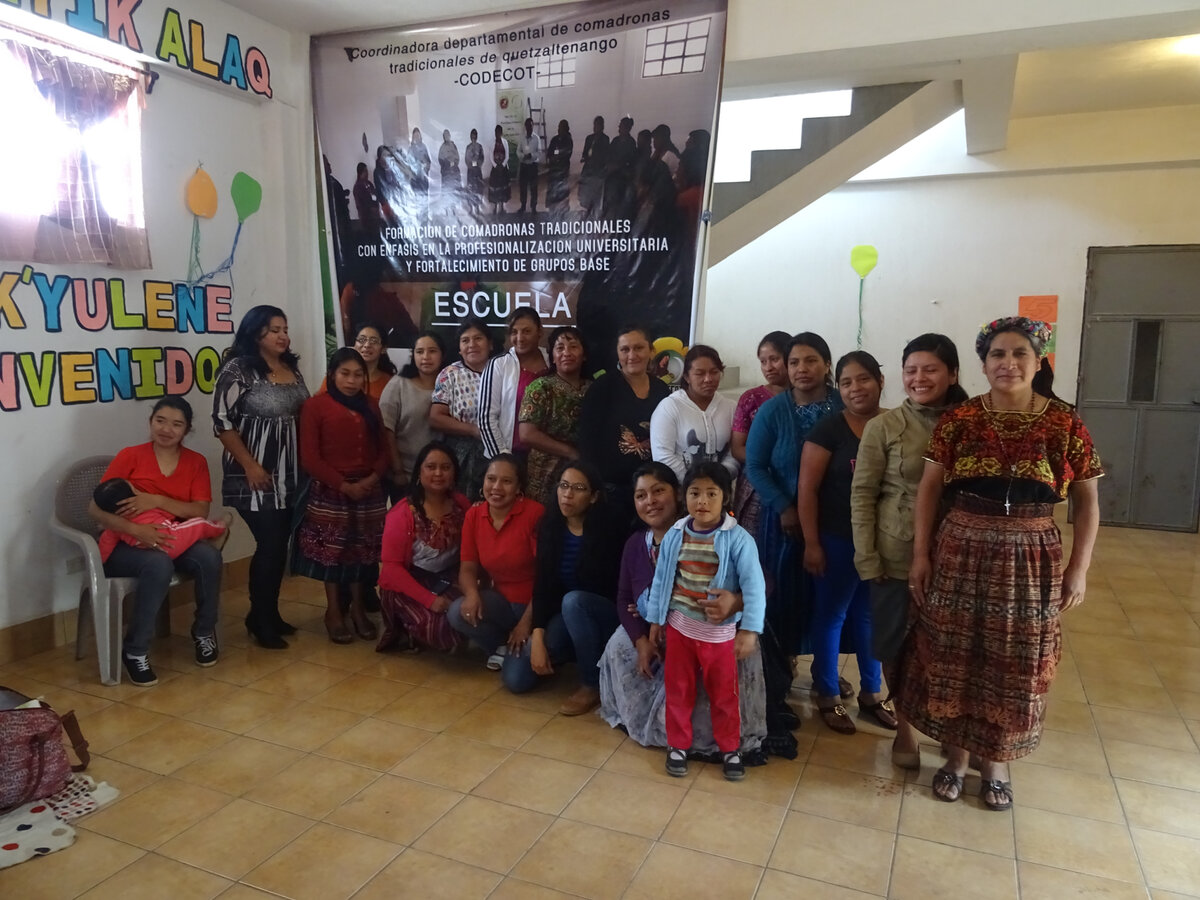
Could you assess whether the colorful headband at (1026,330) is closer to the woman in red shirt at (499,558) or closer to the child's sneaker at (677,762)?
the child's sneaker at (677,762)

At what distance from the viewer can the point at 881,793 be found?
2396mm

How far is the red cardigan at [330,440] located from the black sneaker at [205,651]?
76 cm

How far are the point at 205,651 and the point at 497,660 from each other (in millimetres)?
1161

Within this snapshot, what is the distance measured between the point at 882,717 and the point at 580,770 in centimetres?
111

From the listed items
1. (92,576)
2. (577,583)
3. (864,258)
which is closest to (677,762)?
(577,583)

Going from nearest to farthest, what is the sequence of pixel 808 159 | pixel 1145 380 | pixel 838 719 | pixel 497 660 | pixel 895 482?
pixel 895 482, pixel 838 719, pixel 497 660, pixel 808 159, pixel 1145 380

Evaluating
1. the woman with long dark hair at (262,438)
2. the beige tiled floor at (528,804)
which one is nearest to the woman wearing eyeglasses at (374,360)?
the woman with long dark hair at (262,438)

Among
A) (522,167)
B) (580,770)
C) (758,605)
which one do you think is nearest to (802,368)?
(758,605)

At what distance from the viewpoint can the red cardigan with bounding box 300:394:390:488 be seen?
3375 mm

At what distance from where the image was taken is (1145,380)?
229 inches

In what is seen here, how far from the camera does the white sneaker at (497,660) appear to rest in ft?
10.5

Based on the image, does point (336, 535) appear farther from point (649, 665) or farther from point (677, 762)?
point (677, 762)

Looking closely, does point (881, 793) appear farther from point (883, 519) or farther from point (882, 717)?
point (883, 519)

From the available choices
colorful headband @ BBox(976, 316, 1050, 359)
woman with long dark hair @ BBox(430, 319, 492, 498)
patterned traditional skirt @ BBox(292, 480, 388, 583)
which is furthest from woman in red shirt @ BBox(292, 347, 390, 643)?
colorful headband @ BBox(976, 316, 1050, 359)
